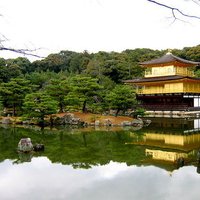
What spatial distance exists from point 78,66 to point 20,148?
40.0m

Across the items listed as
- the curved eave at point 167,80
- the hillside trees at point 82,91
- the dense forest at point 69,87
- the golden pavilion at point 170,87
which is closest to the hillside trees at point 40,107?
the dense forest at point 69,87

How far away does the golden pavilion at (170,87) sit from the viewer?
25.2 meters

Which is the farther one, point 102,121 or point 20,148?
point 102,121

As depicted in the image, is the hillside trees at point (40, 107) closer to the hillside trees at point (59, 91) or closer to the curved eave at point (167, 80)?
the hillside trees at point (59, 91)

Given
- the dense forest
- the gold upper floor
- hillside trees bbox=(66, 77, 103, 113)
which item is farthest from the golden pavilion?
hillside trees bbox=(66, 77, 103, 113)

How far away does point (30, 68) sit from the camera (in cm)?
4569

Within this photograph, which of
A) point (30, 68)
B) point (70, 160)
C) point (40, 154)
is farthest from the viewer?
point (30, 68)

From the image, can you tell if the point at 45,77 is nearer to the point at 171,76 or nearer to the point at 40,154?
the point at 171,76

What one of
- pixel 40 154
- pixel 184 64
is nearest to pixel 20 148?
pixel 40 154

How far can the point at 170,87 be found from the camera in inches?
1038

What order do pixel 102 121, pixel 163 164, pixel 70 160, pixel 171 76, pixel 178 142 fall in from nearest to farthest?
pixel 163 164 → pixel 70 160 → pixel 178 142 → pixel 102 121 → pixel 171 76

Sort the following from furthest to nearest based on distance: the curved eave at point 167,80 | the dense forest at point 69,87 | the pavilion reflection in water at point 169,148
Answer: the curved eave at point 167,80, the dense forest at point 69,87, the pavilion reflection in water at point 169,148

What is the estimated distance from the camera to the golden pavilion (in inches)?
992

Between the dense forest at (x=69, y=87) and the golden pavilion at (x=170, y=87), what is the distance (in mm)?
4894
